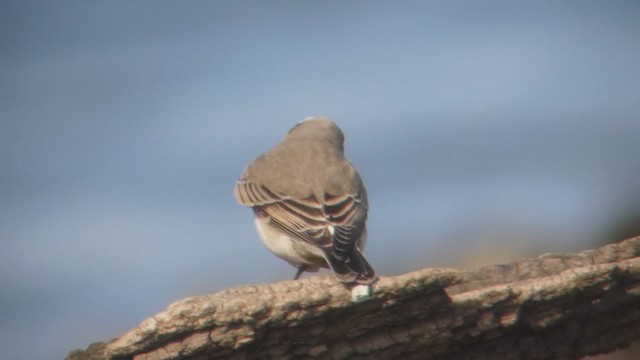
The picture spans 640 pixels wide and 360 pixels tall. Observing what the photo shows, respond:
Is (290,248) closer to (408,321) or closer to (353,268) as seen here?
(353,268)

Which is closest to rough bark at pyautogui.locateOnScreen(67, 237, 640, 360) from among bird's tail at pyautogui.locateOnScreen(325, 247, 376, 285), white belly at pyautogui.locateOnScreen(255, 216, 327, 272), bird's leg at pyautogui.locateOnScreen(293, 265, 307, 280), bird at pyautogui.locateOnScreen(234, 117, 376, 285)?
bird's tail at pyautogui.locateOnScreen(325, 247, 376, 285)

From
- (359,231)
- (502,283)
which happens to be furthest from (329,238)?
(502,283)

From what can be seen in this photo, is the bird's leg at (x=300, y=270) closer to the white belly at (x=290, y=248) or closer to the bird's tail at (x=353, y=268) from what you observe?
the white belly at (x=290, y=248)

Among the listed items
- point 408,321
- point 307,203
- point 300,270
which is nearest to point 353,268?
point 408,321

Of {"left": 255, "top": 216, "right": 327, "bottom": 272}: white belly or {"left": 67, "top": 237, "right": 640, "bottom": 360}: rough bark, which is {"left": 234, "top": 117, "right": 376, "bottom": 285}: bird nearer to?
{"left": 255, "top": 216, "right": 327, "bottom": 272}: white belly

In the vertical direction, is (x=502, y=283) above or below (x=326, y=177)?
below

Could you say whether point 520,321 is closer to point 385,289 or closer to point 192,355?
point 385,289
